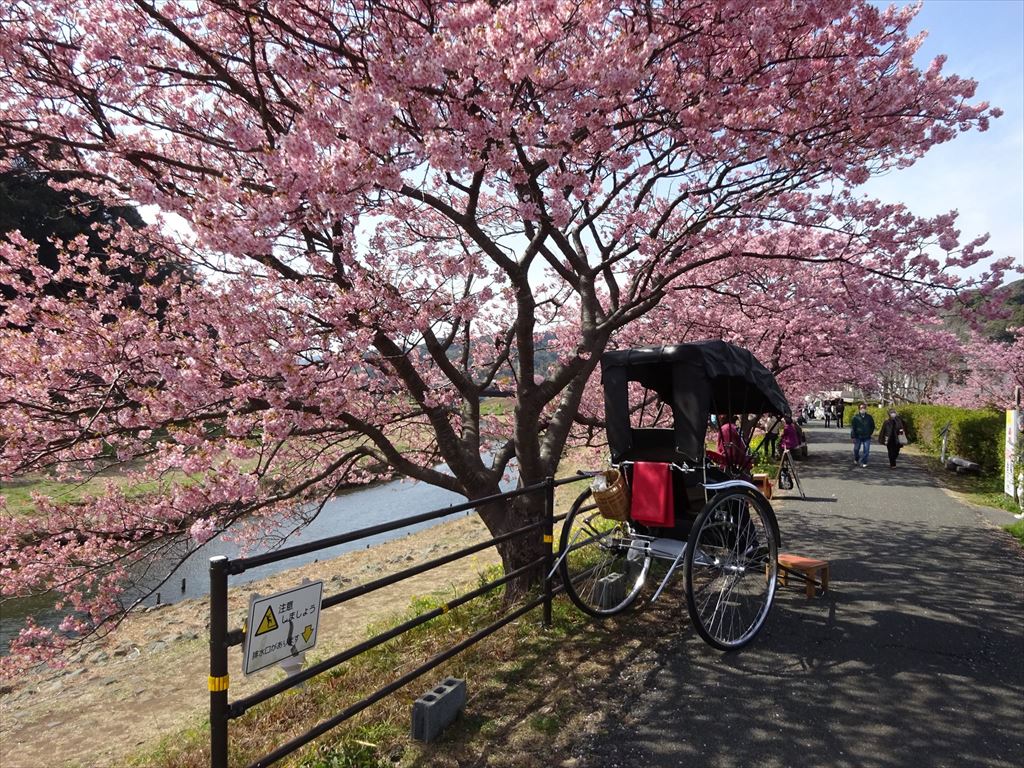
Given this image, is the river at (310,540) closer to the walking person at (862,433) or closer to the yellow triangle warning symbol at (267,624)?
the yellow triangle warning symbol at (267,624)

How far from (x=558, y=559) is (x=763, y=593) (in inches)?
89.3

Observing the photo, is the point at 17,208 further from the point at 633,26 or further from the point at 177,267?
the point at 633,26

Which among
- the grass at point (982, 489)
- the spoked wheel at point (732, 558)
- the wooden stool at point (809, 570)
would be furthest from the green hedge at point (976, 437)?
the spoked wheel at point (732, 558)

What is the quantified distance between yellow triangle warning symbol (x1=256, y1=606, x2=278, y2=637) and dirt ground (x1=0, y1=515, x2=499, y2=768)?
5189mm

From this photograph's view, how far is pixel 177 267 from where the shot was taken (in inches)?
218

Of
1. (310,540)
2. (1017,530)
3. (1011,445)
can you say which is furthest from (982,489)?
(310,540)

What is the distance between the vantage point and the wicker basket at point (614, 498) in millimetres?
4410

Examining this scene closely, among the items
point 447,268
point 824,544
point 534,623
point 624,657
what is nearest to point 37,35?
point 447,268

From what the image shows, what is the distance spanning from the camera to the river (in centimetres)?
1103

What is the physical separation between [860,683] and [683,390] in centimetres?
224

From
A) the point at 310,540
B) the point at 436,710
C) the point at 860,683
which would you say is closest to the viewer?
the point at 436,710

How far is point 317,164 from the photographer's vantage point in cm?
385

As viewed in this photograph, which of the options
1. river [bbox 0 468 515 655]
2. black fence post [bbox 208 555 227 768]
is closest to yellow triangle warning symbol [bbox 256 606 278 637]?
black fence post [bbox 208 555 227 768]

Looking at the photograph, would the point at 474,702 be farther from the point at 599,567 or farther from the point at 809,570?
the point at 809,570
